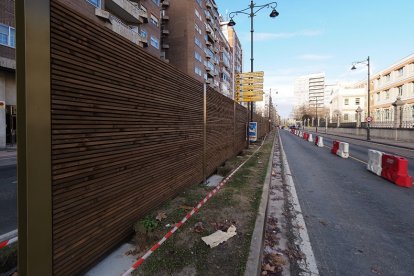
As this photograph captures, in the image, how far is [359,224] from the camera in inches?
190

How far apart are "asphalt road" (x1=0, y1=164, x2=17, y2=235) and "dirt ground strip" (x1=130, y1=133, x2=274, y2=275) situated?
2.73 metres

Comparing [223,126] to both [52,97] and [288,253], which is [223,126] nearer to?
[288,253]

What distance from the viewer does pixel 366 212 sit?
18.0 ft

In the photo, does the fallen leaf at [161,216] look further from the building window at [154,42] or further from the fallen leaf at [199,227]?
the building window at [154,42]

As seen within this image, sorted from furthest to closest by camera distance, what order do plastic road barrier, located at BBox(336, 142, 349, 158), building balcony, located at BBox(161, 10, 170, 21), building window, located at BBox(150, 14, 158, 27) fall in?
building balcony, located at BBox(161, 10, 170, 21), building window, located at BBox(150, 14, 158, 27), plastic road barrier, located at BBox(336, 142, 349, 158)

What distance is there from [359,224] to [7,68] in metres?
24.7

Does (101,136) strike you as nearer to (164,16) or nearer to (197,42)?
(197,42)

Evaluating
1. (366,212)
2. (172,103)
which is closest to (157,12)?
(172,103)

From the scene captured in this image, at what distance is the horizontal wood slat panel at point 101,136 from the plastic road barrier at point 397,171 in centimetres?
782

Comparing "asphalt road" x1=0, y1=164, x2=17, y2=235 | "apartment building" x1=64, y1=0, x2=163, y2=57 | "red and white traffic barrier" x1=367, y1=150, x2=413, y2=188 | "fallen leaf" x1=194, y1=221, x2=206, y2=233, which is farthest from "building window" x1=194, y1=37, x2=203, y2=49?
"fallen leaf" x1=194, y1=221, x2=206, y2=233

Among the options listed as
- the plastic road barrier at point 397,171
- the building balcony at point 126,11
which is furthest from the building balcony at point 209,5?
the plastic road barrier at point 397,171

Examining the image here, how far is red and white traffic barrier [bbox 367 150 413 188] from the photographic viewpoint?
7973 mm

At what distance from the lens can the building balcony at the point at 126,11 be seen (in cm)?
2549

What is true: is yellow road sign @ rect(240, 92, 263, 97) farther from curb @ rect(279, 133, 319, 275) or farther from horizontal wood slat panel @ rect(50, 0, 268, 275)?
horizontal wood slat panel @ rect(50, 0, 268, 275)
